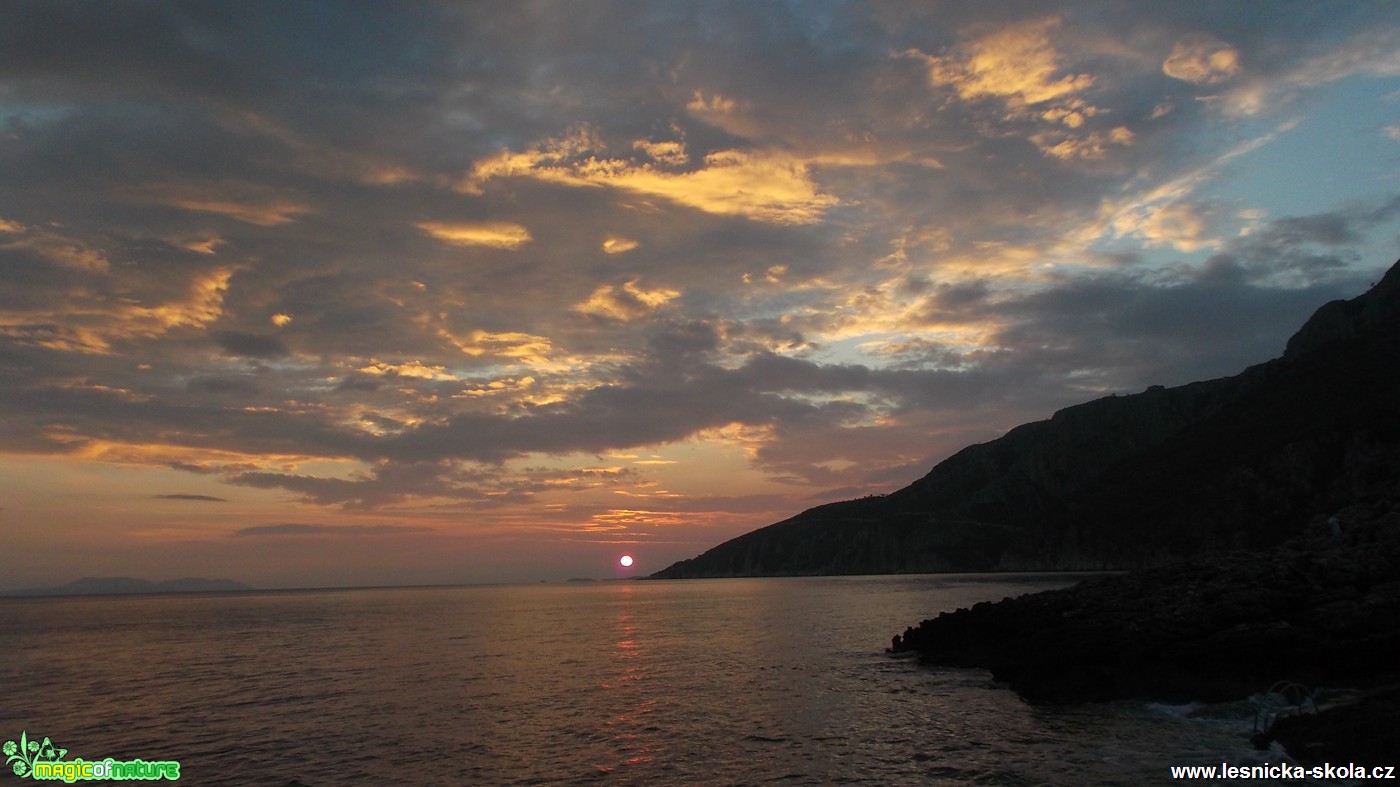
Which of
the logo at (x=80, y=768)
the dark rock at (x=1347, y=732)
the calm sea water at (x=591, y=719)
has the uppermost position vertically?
the dark rock at (x=1347, y=732)

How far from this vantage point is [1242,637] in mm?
35625

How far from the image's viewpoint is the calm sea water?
2745 centimetres

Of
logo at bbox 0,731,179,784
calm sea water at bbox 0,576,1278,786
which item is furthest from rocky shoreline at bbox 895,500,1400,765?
logo at bbox 0,731,179,784

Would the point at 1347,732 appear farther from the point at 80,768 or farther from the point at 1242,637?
the point at 80,768

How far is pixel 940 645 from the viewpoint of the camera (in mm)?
56469

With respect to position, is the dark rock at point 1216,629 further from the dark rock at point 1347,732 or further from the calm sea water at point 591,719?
the dark rock at point 1347,732

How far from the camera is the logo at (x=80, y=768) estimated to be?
28266mm

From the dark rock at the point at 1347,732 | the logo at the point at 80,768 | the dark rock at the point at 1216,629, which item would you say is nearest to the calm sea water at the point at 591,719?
the logo at the point at 80,768

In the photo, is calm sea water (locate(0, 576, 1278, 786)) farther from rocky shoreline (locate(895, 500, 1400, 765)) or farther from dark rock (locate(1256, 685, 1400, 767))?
rocky shoreline (locate(895, 500, 1400, 765))

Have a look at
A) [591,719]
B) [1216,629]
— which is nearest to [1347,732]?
[1216,629]

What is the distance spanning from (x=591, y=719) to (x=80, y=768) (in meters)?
20.2

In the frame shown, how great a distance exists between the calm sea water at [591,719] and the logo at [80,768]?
2.47 feet

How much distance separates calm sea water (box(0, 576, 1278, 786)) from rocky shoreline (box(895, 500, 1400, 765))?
2.45 m

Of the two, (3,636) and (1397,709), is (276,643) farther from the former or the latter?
(1397,709)
